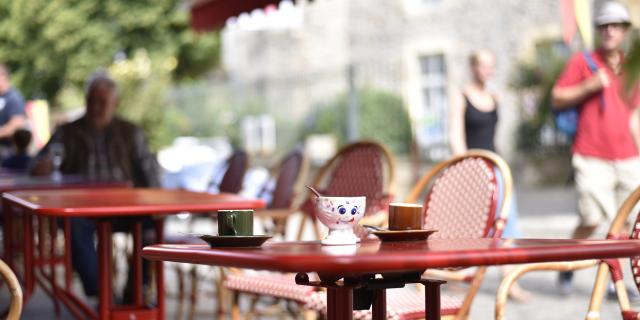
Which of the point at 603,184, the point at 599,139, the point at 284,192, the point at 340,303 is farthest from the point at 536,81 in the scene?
the point at 340,303

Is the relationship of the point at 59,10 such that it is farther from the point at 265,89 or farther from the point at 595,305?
the point at 595,305

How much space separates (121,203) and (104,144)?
3.08 metres

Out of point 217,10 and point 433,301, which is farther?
point 217,10

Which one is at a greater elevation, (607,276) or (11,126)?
(11,126)

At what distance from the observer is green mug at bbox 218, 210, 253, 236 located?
2746 mm

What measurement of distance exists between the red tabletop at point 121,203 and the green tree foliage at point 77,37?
102 feet

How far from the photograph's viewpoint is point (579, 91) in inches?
289

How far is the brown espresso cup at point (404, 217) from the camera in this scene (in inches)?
114

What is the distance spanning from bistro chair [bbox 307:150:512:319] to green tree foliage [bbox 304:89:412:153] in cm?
1653

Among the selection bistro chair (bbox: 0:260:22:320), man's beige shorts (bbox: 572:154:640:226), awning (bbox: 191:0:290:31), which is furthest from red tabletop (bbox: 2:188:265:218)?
man's beige shorts (bbox: 572:154:640:226)

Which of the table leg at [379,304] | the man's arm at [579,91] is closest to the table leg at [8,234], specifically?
the man's arm at [579,91]

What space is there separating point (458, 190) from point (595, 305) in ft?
2.85

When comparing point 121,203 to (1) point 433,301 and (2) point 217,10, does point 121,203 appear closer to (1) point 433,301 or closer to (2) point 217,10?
(1) point 433,301

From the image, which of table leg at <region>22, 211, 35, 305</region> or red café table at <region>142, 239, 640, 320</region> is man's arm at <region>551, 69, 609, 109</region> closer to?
table leg at <region>22, 211, 35, 305</region>
